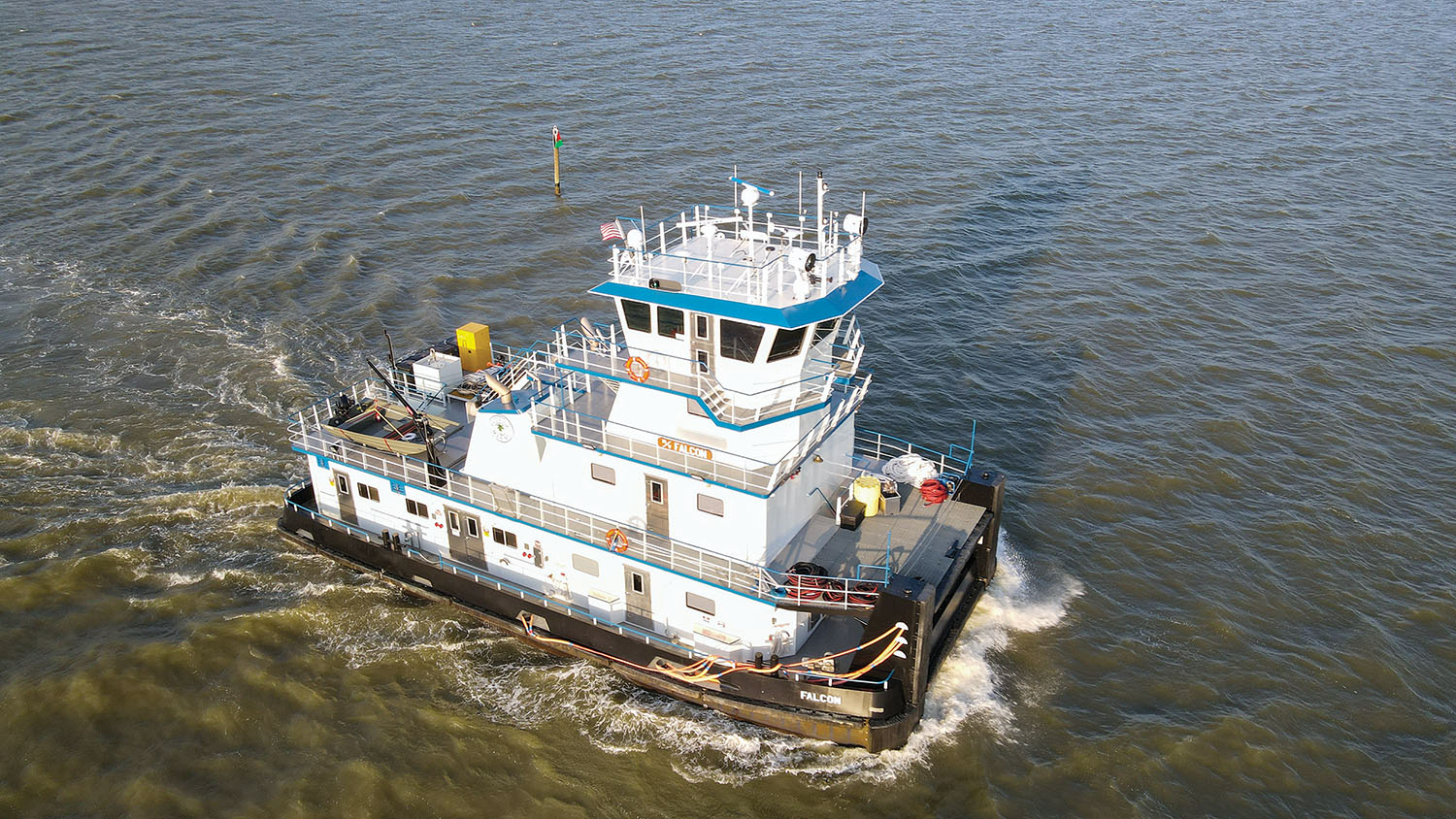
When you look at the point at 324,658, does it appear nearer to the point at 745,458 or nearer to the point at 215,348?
the point at 745,458

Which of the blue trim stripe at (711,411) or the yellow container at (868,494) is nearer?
the blue trim stripe at (711,411)

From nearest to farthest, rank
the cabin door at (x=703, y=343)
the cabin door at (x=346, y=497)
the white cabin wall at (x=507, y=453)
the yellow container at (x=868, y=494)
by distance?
the cabin door at (x=703, y=343) < the white cabin wall at (x=507, y=453) < the yellow container at (x=868, y=494) < the cabin door at (x=346, y=497)

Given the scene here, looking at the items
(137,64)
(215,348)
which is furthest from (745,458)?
(137,64)

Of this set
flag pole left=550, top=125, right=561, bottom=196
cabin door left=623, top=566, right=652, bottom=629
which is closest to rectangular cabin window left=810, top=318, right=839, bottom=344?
cabin door left=623, top=566, right=652, bottom=629

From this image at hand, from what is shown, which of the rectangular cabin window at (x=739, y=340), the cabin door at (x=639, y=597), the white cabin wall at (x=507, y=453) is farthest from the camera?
the white cabin wall at (x=507, y=453)

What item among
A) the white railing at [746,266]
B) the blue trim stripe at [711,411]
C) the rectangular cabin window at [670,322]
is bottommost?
the blue trim stripe at [711,411]

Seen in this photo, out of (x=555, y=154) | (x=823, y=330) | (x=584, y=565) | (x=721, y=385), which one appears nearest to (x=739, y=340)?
(x=721, y=385)

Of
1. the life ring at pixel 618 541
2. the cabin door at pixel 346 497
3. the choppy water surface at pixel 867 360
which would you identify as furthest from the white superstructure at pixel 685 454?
the choppy water surface at pixel 867 360

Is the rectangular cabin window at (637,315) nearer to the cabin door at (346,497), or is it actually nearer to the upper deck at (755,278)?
the upper deck at (755,278)
